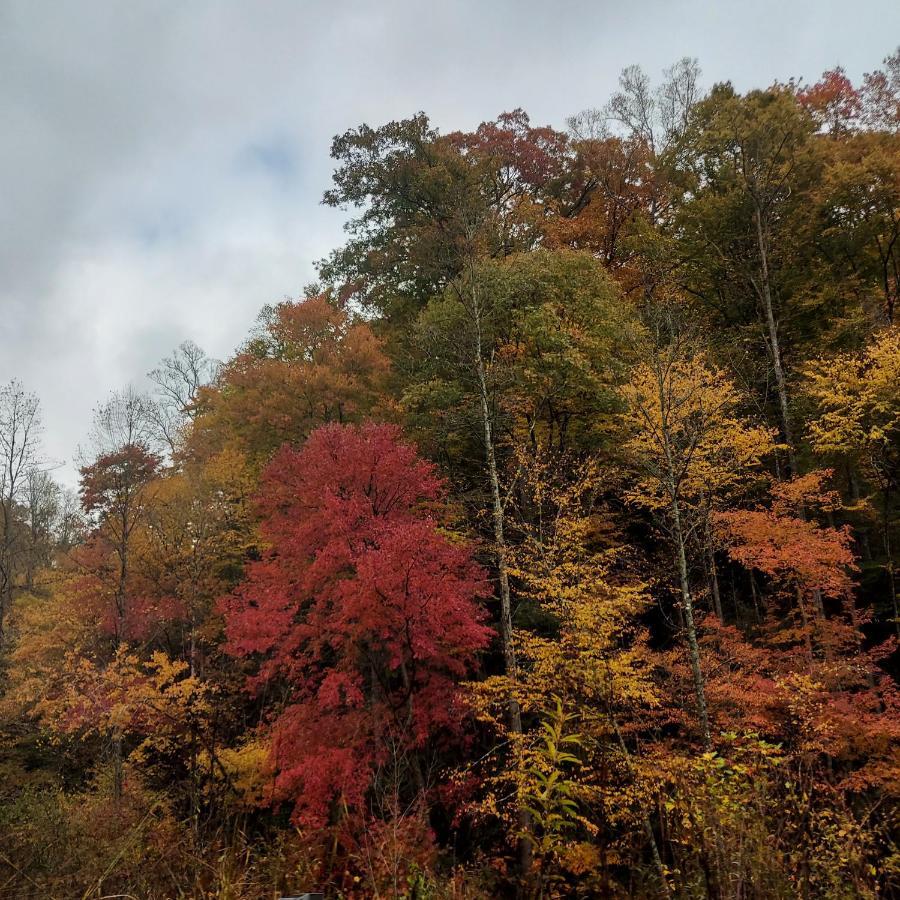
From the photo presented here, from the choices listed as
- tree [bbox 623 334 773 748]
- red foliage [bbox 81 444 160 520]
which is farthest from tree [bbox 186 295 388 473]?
tree [bbox 623 334 773 748]

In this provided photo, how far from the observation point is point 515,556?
471 inches

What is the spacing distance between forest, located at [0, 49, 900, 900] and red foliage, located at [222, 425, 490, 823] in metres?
0.08

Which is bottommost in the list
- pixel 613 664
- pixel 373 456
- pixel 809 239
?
pixel 613 664

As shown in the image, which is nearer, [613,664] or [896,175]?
[613,664]

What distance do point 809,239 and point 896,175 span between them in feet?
8.68

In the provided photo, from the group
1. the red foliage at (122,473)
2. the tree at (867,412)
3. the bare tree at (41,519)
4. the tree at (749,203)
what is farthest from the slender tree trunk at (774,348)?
the bare tree at (41,519)

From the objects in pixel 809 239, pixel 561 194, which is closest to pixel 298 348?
pixel 561 194

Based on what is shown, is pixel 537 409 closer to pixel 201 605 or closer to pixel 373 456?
pixel 373 456

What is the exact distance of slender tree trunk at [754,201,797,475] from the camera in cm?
1466

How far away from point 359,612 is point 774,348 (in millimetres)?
13122

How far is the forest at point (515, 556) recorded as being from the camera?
8641mm

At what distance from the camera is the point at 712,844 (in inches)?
147

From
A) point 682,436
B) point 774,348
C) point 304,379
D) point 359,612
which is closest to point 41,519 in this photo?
point 304,379

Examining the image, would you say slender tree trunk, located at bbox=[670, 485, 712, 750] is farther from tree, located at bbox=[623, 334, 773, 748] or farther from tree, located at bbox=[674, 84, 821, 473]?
tree, located at bbox=[674, 84, 821, 473]
